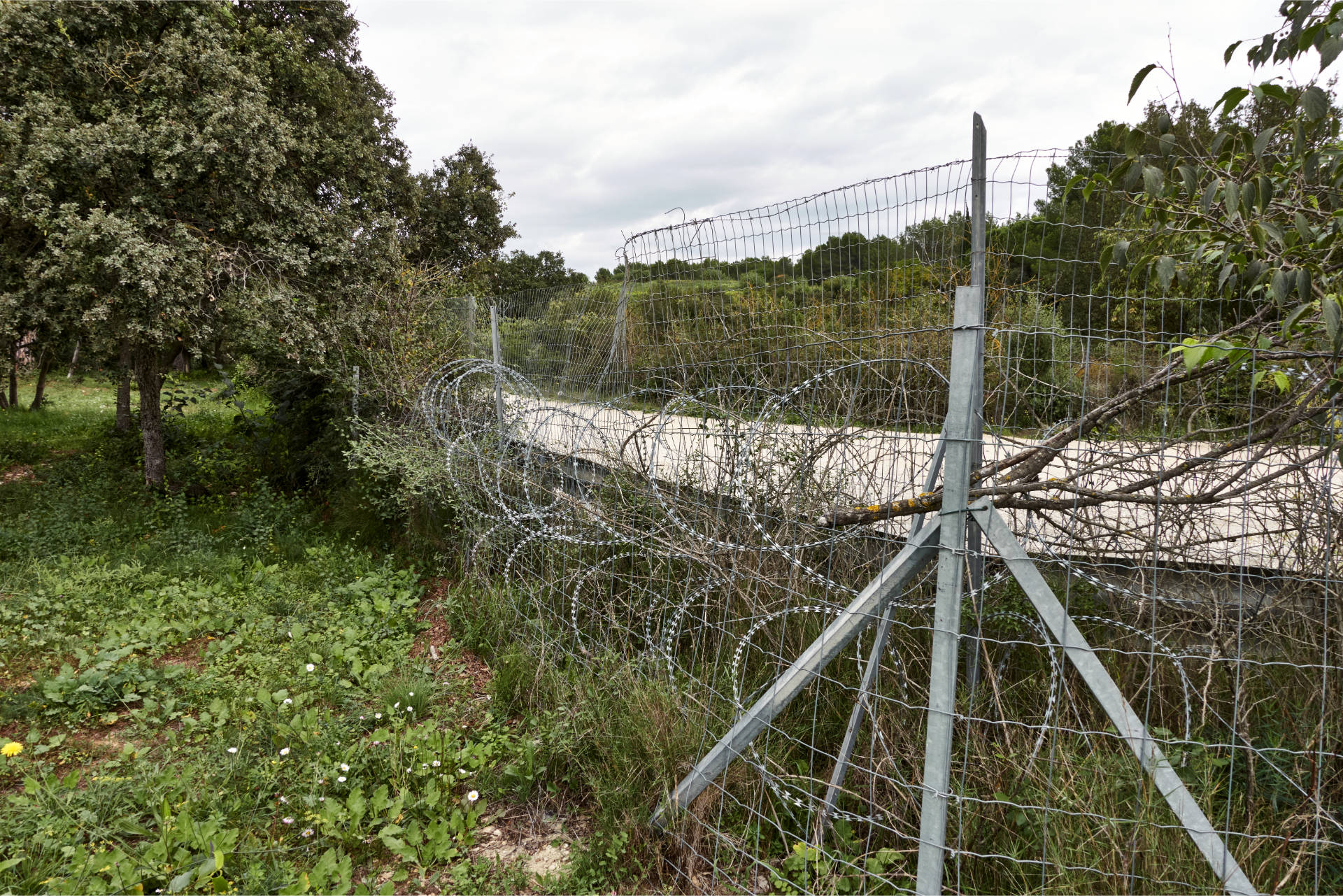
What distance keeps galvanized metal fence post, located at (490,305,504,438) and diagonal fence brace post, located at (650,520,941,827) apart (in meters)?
3.14

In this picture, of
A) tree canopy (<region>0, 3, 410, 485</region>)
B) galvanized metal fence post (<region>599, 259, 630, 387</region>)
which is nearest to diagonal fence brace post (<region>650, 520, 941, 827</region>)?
galvanized metal fence post (<region>599, 259, 630, 387</region>)

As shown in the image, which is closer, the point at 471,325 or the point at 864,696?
the point at 864,696

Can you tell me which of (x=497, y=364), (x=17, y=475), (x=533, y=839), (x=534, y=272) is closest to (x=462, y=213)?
(x=534, y=272)

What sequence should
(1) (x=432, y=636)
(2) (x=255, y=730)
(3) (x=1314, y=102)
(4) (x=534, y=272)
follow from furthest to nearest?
(4) (x=534, y=272)
(1) (x=432, y=636)
(2) (x=255, y=730)
(3) (x=1314, y=102)

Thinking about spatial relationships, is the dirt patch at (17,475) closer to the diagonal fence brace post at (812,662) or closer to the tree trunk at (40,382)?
the tree trunk at (40,382)

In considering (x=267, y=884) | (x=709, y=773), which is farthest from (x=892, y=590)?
(x=267, y=884)

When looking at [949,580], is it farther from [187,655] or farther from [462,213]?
[462,213]

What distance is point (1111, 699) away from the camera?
6.17ft

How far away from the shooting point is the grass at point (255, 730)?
2680 mm

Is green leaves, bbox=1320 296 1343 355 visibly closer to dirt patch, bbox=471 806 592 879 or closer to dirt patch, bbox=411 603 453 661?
dirt patch, bbox=471 806 592 879

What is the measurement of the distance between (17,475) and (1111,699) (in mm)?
11705

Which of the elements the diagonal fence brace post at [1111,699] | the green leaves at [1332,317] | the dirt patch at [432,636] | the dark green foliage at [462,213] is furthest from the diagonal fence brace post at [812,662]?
the dark green foliage at [462,213]

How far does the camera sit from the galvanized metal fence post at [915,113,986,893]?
1.96 metres

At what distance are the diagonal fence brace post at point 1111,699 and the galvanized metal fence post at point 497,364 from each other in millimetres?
3845
